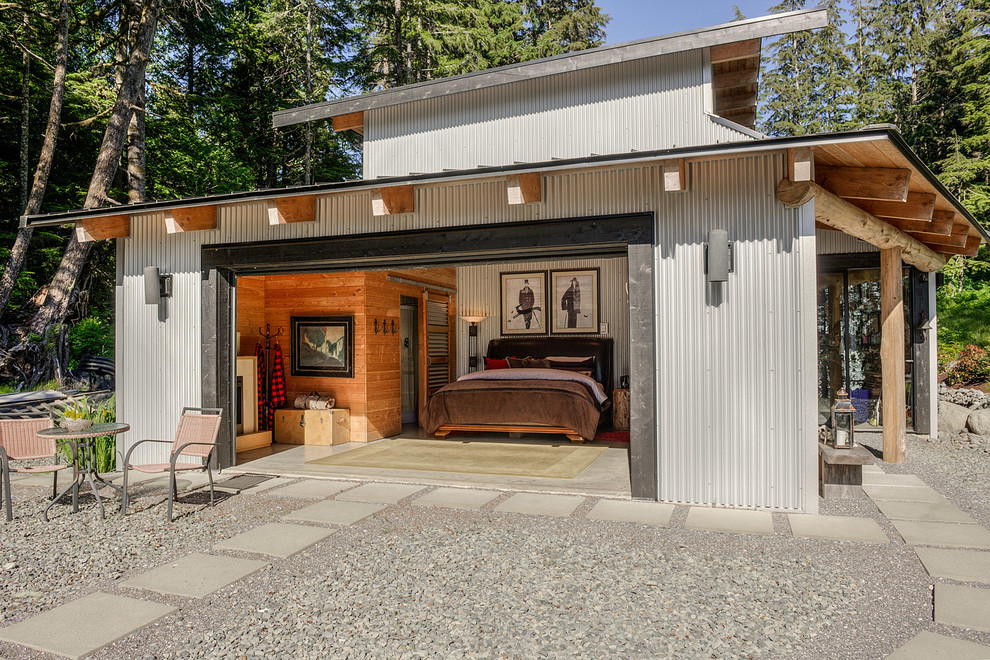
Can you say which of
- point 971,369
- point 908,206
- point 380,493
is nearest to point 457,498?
point 380,493

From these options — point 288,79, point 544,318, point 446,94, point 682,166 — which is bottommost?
point 544,318

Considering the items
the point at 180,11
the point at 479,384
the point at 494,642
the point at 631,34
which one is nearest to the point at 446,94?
the point at 479,384

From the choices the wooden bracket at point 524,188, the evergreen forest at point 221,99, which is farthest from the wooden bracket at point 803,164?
the evergreen forest at point 221,99

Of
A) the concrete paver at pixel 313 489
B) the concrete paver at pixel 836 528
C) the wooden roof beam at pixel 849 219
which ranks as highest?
the wooden roof beam at pixel 849 219

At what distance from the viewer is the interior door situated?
35.2 ft

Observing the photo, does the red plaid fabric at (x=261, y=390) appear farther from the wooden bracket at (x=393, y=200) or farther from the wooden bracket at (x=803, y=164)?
the wooden bracket at (x=803, y=164)

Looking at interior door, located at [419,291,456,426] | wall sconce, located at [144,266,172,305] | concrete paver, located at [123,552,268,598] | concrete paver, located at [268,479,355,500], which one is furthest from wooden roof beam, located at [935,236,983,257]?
wall sconce, located at [144,266,172,305]

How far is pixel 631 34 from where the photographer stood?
23203mm

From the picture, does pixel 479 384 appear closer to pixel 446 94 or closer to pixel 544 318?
pixel 544 318

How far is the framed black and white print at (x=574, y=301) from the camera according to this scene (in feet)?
36.9

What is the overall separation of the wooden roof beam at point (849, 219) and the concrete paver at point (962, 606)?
106 inches

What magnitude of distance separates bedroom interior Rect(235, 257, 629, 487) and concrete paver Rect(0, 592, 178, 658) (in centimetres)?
367

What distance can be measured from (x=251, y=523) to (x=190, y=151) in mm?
15512

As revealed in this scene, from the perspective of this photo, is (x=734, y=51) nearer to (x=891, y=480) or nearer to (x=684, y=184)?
(x=684, y=184)
